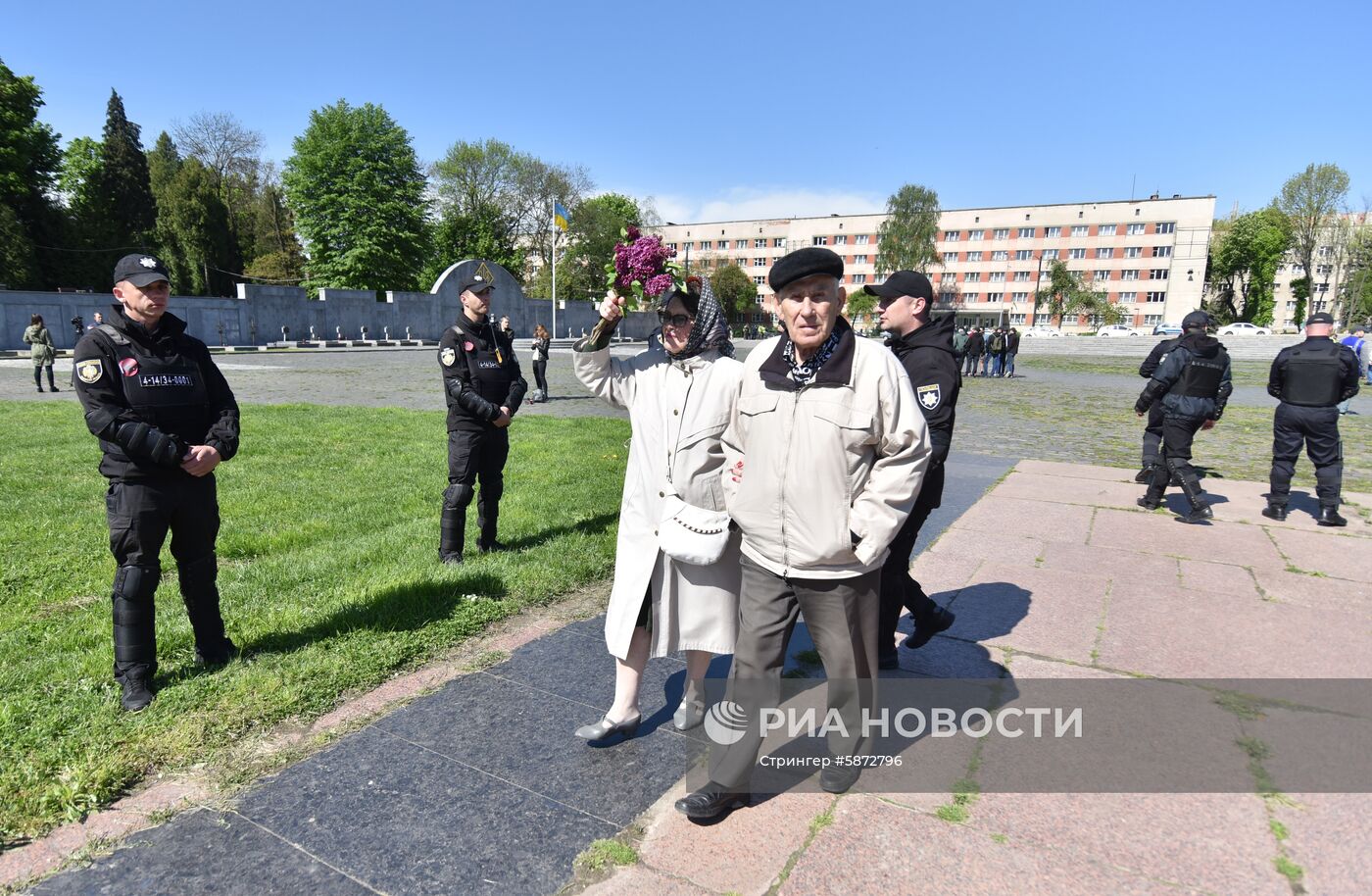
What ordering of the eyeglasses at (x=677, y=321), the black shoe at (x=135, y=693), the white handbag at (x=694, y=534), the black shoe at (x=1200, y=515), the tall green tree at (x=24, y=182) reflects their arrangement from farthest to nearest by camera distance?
the tall green tree at (x=24, y=182)
the black shoe at (x=1200, y=515)
the black shoe at (x=135, y=693)
the eyeglasses at (x=677, y=321)
the white handbag at (x=694, y=534)

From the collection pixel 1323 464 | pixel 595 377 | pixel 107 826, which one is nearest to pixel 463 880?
pixel 107 826

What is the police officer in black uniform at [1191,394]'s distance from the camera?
6773 mm

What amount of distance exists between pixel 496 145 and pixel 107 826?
6955 centimetres

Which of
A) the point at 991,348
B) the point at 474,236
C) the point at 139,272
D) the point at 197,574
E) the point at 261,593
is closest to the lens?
the point at 139,272

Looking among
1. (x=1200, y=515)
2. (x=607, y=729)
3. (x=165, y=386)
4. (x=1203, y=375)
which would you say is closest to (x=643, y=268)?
(x=607, y=729)

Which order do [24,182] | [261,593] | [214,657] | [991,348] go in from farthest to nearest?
[24,182], [991,348], [261,593], [214,657]

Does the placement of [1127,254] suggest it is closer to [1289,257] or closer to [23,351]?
[1289,257]

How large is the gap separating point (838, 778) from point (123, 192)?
211ft

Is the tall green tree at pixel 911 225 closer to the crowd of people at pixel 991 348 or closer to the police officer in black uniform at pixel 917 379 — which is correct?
the crowd of people at pixel 991 348

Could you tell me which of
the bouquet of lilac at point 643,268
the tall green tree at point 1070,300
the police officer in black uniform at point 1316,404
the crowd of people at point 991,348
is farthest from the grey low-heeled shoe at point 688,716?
the tall green tree at point 1070,300

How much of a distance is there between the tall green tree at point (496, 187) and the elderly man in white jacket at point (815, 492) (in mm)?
66333

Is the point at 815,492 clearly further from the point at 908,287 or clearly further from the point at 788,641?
the point at 908,287

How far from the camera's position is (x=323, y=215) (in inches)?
2050

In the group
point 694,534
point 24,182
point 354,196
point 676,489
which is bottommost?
point 694,534
